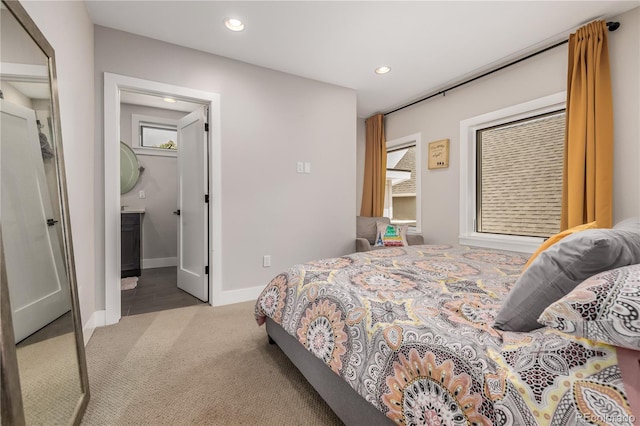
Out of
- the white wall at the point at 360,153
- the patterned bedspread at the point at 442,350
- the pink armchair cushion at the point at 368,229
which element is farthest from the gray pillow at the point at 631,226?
the white wall at the point at 360,153

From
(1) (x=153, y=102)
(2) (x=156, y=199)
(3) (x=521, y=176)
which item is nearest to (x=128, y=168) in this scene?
(2) (x=156, y=199)

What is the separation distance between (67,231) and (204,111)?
193 cm

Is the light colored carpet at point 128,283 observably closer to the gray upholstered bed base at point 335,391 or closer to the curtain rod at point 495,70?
the gray upholstered bed base at point 335,391

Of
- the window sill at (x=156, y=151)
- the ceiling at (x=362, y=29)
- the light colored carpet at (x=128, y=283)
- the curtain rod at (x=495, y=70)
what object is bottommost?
the light colored carpet at (x=128, y=283)

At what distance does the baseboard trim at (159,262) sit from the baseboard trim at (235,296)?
89.2 inches

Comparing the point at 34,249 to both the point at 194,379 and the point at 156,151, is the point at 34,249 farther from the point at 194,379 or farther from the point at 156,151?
the point at 156,151

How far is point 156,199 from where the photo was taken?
4.74 m

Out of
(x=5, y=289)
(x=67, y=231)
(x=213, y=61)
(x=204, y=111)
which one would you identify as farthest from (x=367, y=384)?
(x=213, y=61)

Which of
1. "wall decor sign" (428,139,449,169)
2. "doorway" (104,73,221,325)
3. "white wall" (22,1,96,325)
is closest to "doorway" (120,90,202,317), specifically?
"doorway" (104,73,221,325)

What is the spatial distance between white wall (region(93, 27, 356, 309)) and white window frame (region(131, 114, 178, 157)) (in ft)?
7.65

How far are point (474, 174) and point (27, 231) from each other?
12.6ft

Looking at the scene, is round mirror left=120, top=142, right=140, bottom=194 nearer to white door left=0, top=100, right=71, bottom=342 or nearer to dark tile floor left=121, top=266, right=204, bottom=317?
dark tile floor left=121, top=266, right=204, bottom=317

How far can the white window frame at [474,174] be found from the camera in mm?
2819

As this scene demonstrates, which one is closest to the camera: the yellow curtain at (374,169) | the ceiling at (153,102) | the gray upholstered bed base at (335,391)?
the gray upholstered bed base at (335,391)
